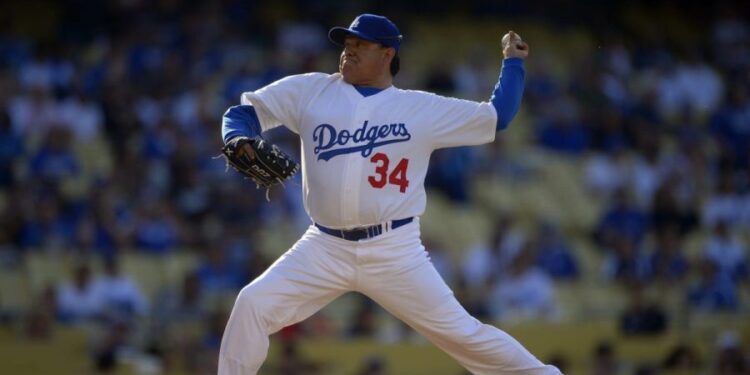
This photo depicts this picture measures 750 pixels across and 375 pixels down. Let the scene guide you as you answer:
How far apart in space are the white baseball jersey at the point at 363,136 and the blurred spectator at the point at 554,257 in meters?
6.24

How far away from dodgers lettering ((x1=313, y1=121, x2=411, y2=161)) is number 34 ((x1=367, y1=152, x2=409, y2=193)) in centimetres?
5

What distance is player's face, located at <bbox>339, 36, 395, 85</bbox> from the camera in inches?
256

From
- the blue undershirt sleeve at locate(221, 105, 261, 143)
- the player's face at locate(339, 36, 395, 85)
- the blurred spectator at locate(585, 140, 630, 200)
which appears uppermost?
the player's face at locate(339, 36, 395, 85)

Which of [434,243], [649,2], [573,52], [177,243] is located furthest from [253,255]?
[649,2]

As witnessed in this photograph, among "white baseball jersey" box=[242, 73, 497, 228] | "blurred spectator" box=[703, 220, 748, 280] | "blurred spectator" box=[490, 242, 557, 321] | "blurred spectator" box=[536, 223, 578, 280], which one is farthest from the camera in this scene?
"blurred spectator" box=[703, 220, 748, 280]

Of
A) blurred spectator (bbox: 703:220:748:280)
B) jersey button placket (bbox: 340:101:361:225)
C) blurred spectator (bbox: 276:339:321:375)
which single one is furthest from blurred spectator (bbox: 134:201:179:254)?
jersey button placket (bbox: 340:101:361:225)

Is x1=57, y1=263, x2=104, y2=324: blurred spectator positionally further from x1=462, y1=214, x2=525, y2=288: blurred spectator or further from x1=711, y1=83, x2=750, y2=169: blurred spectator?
x1=711, y1=83, x2=750, y2=169: blurred spectator

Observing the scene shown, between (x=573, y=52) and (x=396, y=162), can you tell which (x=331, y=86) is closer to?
(x=396, y=162)

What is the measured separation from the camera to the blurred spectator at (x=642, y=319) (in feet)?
36.7

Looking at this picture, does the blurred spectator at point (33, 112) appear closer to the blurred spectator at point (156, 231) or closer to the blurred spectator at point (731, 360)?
the blurred spectator at point (156, 231)

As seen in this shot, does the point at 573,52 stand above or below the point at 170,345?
above

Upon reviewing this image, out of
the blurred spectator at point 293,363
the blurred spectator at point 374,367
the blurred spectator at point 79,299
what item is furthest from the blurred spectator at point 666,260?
the blurred spectator at point 79,299

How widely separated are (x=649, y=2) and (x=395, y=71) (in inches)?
455

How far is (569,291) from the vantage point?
12.6 m
